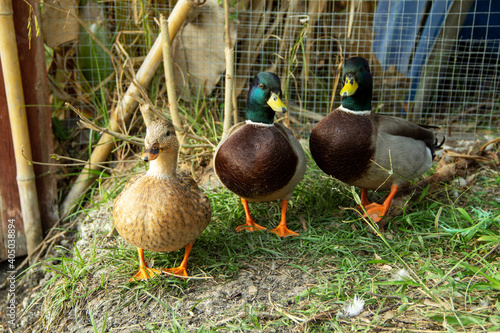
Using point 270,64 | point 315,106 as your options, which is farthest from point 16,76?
point 315,106

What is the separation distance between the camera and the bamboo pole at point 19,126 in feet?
10.0

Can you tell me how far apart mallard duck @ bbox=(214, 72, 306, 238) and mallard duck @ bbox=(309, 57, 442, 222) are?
218 millimetres

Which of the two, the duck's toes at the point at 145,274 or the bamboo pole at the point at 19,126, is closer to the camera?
the duck's toes at the point at 145,274

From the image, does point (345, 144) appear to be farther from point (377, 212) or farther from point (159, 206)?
point (159, 206)

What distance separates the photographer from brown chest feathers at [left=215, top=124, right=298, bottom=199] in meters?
2.72

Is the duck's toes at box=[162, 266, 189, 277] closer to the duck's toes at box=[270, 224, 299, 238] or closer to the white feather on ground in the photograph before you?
the duck's toes at box=[270, 224, 299, 238]

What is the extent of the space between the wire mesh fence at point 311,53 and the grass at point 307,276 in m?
1.31

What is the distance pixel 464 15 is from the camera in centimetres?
441

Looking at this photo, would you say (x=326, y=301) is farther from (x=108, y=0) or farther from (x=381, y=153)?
(x=108, y=0)

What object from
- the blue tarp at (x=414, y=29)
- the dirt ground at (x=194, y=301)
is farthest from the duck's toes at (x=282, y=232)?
the blue tarp at (x=414, y=29)

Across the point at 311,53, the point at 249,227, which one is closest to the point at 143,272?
the point at 249,227

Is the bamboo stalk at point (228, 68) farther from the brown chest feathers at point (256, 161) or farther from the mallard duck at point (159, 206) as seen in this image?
the mallard duck at point (159, 206)

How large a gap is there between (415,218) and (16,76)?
2832 millimetres

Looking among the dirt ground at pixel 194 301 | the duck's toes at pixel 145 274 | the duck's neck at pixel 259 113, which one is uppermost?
the duck's neck at pixel 259 113
